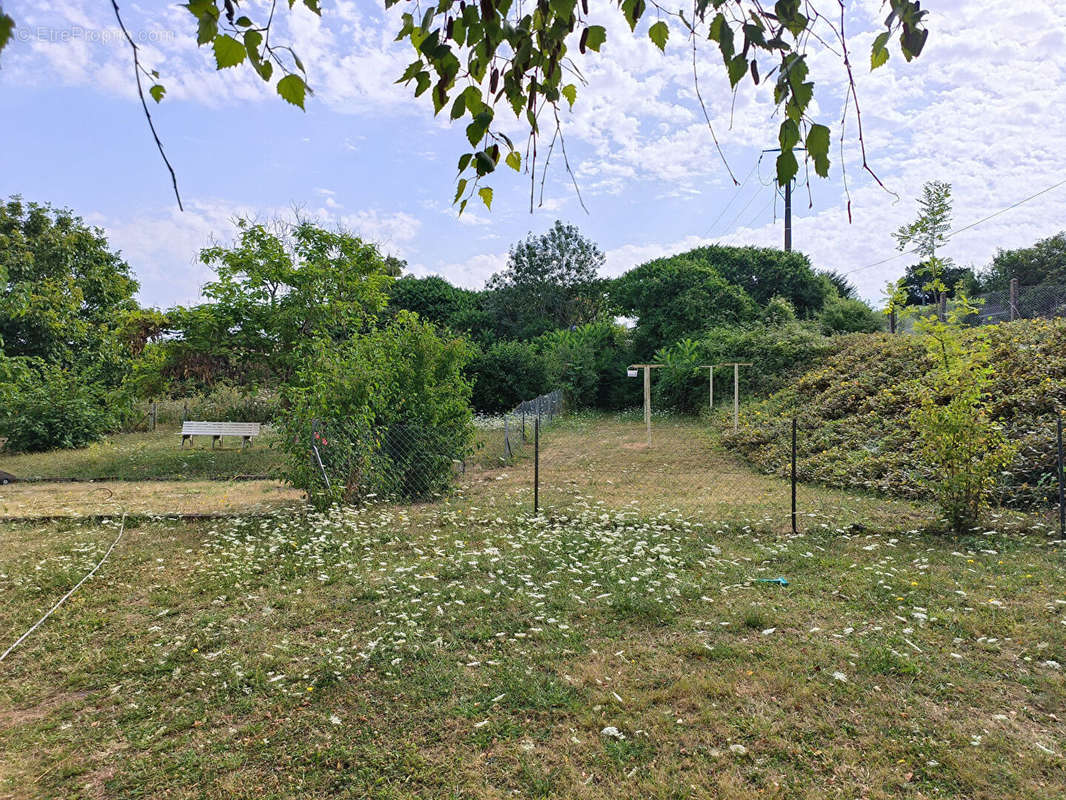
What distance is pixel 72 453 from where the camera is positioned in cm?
1369

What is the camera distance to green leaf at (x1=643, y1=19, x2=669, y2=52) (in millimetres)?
1397

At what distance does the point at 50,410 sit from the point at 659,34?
17.2 m

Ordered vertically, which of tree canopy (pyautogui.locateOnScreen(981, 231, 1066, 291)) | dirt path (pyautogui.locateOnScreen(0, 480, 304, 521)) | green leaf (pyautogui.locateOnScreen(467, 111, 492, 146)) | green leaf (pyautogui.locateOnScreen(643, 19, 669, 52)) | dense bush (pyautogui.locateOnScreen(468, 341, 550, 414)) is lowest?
dirt path (pyautogui.locateOnScreen(0, 480, 304, 521))

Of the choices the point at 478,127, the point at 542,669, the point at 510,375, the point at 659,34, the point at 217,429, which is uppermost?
the point at 659,34

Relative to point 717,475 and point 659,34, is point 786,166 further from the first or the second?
point 717,475

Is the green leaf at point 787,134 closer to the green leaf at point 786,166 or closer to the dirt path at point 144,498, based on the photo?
the green leaf at point 786,166

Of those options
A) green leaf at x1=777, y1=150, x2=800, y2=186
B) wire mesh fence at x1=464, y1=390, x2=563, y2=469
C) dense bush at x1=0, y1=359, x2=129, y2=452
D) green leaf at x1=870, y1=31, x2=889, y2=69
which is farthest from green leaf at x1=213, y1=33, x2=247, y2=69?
dense bush at x1=0, y1=359, x2=129, y2=452

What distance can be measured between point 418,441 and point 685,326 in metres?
15.5

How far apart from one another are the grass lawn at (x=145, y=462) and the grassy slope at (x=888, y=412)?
9088 mm

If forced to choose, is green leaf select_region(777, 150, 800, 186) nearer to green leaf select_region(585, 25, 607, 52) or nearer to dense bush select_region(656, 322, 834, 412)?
green leaf select_region(585, 25, 607, 52)

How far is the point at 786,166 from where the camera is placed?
1233 mm

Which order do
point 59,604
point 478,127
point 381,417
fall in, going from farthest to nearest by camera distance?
point 381,417 → point 59,604 → point 478,127

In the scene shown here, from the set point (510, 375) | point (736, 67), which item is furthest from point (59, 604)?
point (510, 375)

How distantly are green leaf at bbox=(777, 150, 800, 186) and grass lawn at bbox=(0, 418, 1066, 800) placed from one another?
2.22 meters
